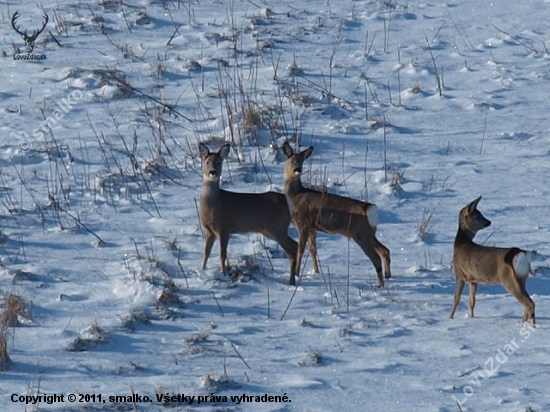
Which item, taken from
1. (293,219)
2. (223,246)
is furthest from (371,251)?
(223,246)

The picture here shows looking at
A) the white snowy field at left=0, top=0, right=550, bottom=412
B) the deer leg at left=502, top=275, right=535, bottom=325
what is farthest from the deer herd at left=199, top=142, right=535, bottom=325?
the deer leg at left=502, top=275, right=535, bottom=325

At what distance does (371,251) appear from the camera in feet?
34.2

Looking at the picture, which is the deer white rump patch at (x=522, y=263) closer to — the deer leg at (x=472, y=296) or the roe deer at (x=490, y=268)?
the roe deer at (x=490, y=268)

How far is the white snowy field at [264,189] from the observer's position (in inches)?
324

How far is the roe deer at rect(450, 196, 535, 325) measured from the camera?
9.11 m

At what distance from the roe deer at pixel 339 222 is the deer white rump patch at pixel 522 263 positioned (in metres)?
1.44

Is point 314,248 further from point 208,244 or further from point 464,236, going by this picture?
point 464,236

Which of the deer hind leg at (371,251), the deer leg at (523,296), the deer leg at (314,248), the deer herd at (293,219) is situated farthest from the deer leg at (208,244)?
the deer leg at (523,296)

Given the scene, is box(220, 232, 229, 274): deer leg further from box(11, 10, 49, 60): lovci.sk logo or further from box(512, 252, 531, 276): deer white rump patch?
box(11, 10, 49, 60): lovci.sk logo

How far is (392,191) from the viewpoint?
12336 mm

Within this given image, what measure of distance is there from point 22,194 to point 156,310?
341cm

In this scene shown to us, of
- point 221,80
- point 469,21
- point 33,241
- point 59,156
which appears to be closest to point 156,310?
point 33,241

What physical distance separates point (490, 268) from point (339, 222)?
169 cm

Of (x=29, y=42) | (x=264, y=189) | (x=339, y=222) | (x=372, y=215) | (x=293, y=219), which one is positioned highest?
(x=372, y=215)
